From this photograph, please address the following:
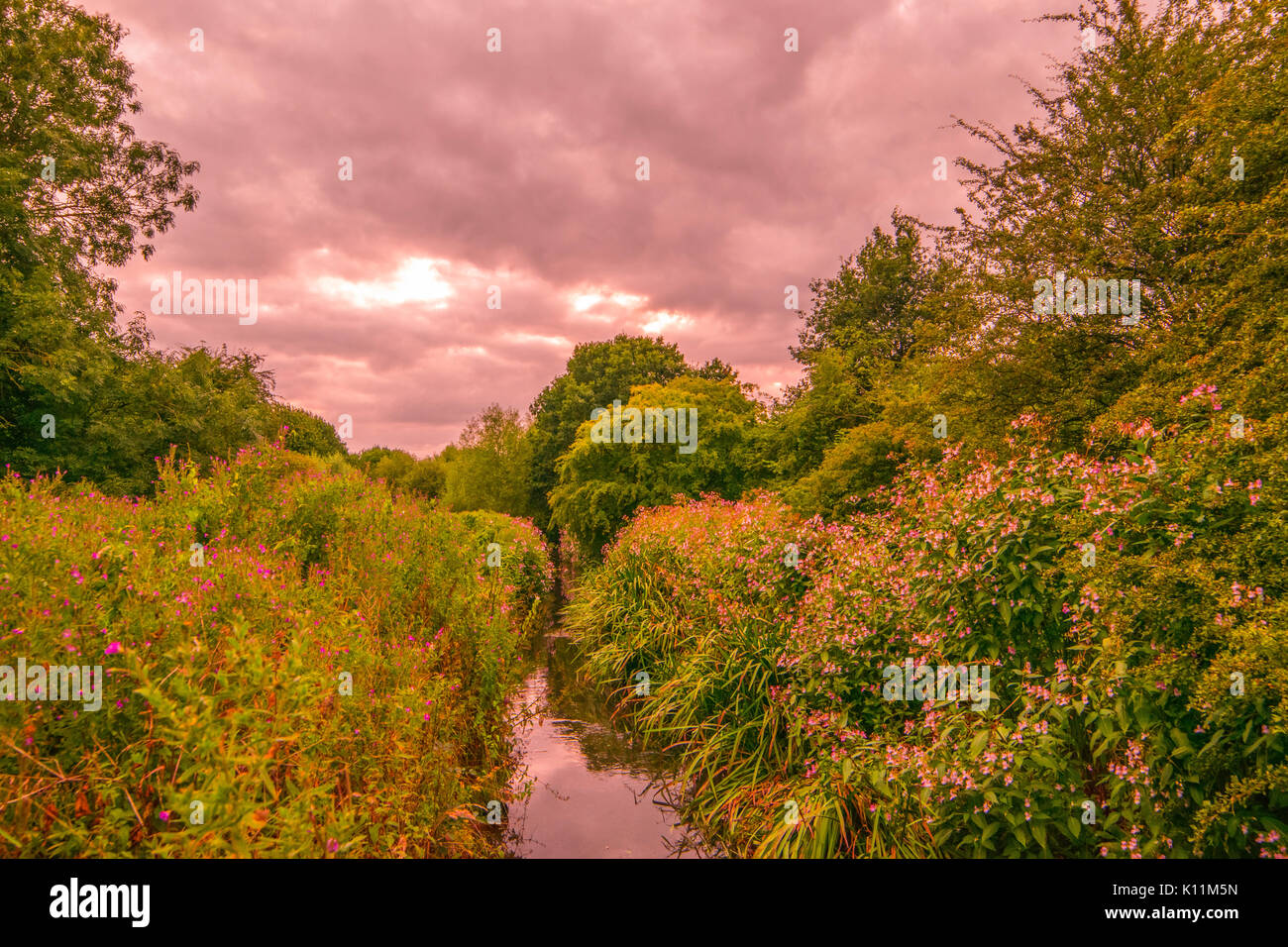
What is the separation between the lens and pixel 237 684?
132 inches

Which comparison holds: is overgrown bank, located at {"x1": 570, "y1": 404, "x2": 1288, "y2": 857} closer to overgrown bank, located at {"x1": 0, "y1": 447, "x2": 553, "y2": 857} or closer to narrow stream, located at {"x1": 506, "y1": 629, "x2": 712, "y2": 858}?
narrow stream, located at {"x1": 506, "y1": 629, "x2": 712, "y2": 858}

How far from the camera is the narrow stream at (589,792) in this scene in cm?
605

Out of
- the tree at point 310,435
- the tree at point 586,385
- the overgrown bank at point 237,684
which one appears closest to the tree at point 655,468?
the tree at point 586,385

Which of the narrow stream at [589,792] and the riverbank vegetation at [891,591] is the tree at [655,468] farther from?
the narrow stream at [589,792]

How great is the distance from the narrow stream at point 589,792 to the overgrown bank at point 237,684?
0.50 m

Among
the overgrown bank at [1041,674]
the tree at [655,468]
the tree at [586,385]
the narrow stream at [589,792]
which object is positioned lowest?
the narrow stream at [589,792]

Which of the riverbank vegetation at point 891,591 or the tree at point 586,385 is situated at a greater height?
the tree at point 586,385

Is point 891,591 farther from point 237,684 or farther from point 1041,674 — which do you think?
point 237,684

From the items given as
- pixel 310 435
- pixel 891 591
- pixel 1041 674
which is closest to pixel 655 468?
pixel 891 591

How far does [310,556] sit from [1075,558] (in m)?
8.21

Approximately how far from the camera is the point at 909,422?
11.4m

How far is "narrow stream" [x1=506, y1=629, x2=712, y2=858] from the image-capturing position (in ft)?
19.9
